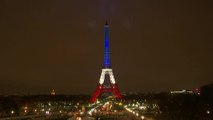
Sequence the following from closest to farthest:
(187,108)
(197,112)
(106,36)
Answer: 1. (197,112)
2. (187,108)
3. (106,36)

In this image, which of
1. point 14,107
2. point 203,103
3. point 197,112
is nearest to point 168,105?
point 203,103

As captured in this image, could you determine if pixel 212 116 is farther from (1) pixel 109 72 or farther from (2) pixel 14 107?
(1) pixel 109 72

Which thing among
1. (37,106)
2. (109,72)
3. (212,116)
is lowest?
(212,116)

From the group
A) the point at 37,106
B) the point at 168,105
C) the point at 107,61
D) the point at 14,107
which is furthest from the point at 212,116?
the point at 37,106

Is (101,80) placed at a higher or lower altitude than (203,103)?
higher

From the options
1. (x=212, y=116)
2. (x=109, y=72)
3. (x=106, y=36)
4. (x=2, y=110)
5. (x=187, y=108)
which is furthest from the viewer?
(x=109, y=72)

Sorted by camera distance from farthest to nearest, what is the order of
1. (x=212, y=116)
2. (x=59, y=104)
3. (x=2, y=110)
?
(x=59, y=104), (x=2, y=110), (x=212, y=116)

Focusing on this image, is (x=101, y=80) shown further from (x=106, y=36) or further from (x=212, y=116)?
(x=212, y=116)

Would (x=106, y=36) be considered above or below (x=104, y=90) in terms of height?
above

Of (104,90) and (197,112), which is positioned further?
(104,90)
